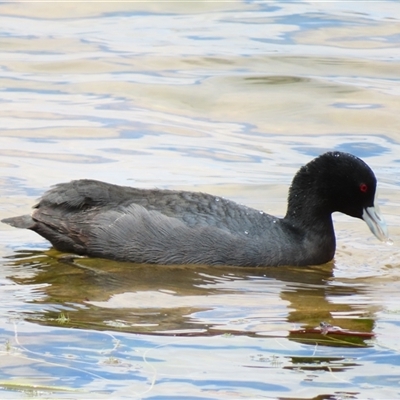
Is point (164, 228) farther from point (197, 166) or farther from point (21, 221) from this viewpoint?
point (197, 166)

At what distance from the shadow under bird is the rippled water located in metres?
0.13

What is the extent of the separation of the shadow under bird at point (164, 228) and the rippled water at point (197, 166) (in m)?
0.13

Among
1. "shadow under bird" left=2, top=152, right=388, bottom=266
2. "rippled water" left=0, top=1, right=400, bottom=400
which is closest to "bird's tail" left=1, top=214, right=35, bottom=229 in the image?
"shadow under bird" left=2, top=152, right=388, bottom=266

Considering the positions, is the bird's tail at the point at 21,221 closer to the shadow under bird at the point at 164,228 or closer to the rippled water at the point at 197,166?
the shadow under bird at the point at 164,228

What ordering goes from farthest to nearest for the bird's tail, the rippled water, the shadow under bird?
the bird's tail
the shadow under bird
the rippled water

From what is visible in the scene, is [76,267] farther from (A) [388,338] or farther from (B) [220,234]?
(A) [388,338]

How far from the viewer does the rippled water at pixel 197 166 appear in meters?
6.00

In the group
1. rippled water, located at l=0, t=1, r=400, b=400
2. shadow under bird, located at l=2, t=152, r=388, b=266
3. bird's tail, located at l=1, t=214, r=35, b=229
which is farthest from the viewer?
bird's tail, located at l=1, t=214, r=35, b=229

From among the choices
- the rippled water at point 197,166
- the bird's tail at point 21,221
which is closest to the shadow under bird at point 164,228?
the bird's tail at point 21,221

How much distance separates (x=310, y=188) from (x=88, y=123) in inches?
173

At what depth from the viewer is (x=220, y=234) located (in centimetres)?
856

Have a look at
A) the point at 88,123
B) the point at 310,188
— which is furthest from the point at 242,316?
the point at 88,123

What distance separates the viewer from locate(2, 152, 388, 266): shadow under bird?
8555 mm

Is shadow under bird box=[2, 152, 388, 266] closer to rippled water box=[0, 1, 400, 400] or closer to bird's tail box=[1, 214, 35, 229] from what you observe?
bird's tail box=[1, 214, 35, 229]
